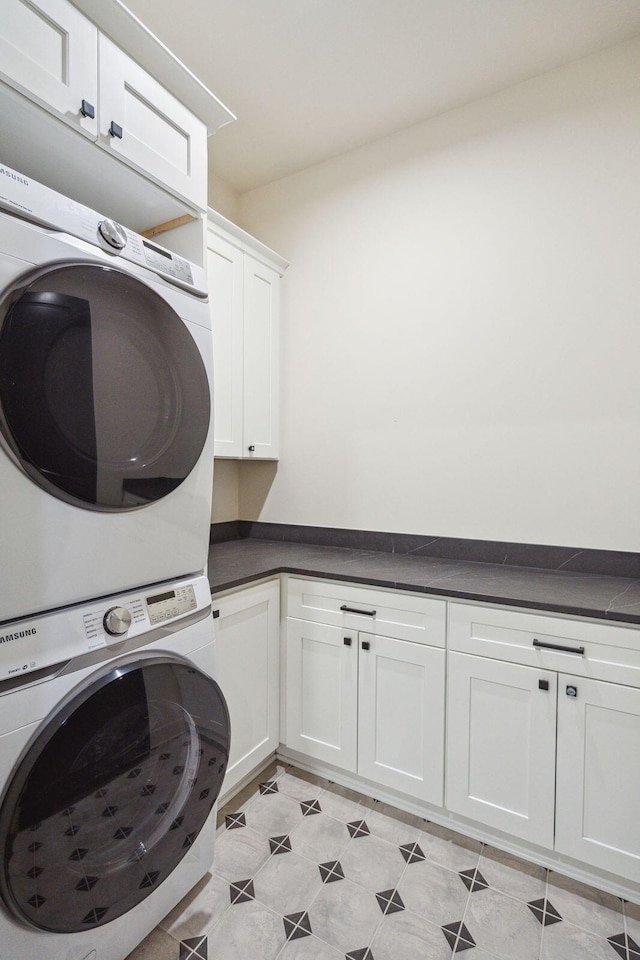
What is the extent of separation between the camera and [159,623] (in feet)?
3.71

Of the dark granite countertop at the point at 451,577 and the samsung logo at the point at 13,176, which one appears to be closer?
the samsung logo at the point at 13,176

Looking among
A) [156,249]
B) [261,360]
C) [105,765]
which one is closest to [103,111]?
[156,249]

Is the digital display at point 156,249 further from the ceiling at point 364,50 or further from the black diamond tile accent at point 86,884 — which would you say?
the black diamond tile accent at point 86,884

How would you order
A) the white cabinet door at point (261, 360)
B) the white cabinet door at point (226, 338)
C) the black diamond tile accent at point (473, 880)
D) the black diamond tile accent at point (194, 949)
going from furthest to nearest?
the white cabinet door at point (261, 360) → the white cabinet door at point (226, 338) → the black diamond tile accent at point (473, 880) → the black diamond tile accent at point (194, 949)

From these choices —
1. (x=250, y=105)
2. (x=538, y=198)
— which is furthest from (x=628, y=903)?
(x=250, y=105)

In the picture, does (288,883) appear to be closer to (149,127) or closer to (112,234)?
(112,234)

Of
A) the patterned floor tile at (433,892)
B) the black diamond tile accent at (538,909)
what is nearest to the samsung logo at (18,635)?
the patterned floor tile at (433,892)

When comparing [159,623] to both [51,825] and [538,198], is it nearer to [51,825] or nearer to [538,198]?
[51,825]

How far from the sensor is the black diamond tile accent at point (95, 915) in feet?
3.17

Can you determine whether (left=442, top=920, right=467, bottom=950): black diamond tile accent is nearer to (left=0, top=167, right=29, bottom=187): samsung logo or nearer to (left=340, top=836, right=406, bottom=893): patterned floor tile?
(left=340, top=836, right=406, bottom=893): patterned floor tile

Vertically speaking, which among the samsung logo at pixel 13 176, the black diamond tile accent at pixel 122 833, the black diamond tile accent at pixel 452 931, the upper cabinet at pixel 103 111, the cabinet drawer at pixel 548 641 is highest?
the upper cabinet at pixel 103 111

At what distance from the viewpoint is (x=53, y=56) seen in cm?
105

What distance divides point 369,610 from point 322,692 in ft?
1.39

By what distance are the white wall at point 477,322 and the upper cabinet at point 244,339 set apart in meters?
0.13
